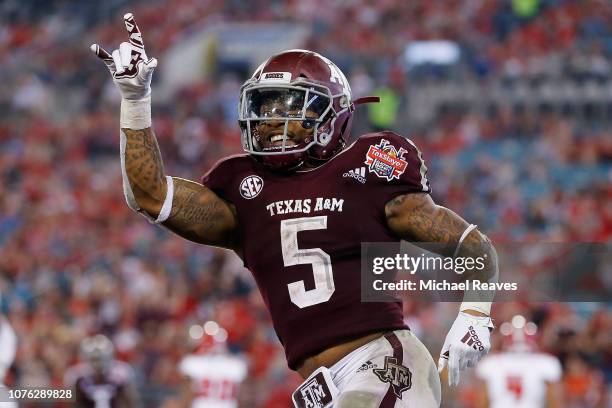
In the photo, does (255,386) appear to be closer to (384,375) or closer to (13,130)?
(384,375)

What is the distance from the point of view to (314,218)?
370 centimetres

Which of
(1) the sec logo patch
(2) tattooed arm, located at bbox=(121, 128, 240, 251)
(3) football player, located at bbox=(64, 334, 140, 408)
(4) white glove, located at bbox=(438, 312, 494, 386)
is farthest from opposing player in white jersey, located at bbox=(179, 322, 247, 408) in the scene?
(4) white glove, located at bbox=(438, 312, 494, 386)

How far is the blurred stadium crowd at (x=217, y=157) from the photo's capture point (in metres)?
10.5

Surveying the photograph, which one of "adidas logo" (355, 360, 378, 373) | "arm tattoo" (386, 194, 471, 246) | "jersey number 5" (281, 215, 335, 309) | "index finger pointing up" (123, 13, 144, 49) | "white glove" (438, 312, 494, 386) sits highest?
"index finger pointing up" (123, 13, 144, 49)

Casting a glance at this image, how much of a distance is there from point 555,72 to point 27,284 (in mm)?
6634

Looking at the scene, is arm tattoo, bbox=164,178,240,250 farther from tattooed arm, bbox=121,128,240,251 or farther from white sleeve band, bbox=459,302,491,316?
white sleeve band, bbox=459,302,491,316

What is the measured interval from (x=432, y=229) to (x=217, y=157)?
1080cm

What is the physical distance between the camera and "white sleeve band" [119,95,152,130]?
3708 mm

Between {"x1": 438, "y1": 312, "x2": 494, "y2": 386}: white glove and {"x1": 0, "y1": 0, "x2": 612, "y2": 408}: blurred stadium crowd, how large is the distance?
5.58m

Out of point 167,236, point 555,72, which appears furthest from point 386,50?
point 167,236

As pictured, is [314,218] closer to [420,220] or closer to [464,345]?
[420,220]

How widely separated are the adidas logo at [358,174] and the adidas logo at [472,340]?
1.86 feet

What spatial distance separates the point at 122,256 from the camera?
41.1ft

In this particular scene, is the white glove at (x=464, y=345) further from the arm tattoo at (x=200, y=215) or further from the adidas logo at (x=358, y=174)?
the arm tattoo at (x=200, y=215)
